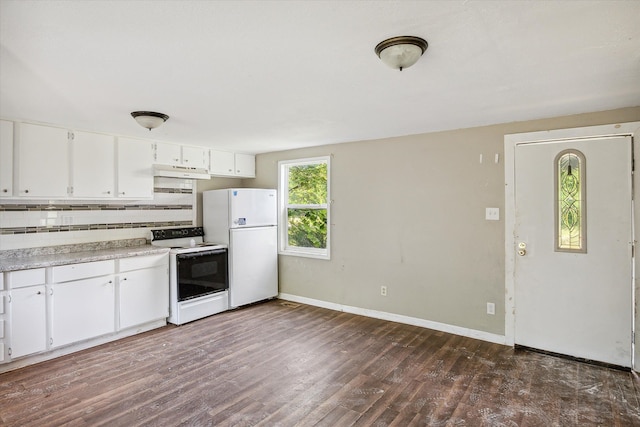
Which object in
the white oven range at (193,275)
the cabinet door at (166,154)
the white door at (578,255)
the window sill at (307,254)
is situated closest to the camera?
the white door at (578,255)

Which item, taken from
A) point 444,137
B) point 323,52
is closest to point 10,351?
point 323,52

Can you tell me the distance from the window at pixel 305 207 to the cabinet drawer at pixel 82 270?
2278mm

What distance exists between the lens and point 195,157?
471 cm

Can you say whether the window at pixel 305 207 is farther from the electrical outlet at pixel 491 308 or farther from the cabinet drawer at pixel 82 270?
the cabinet drawer at pixel 82 270

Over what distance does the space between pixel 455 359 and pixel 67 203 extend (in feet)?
13.8

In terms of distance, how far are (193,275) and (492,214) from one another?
3396mm

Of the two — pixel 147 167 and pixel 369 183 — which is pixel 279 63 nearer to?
pixel 369 183

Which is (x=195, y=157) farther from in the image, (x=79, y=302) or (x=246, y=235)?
(x=79, y=302)

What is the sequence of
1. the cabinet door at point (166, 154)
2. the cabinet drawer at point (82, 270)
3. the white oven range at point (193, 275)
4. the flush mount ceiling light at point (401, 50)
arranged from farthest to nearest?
the cabinet door at point (166, 154) → the white oven range at point (193, 275) → the cabinet drawer at point (82, 270) → the flush mount ceiling light at point (401, 50)

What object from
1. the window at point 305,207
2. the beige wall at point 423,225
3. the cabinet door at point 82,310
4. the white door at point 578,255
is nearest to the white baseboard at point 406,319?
the beige wall at point 423,225

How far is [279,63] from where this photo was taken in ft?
6.73

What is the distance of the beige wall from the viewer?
359 cm

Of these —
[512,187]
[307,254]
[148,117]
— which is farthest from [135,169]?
[512,187]

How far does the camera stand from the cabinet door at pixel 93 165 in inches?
145
